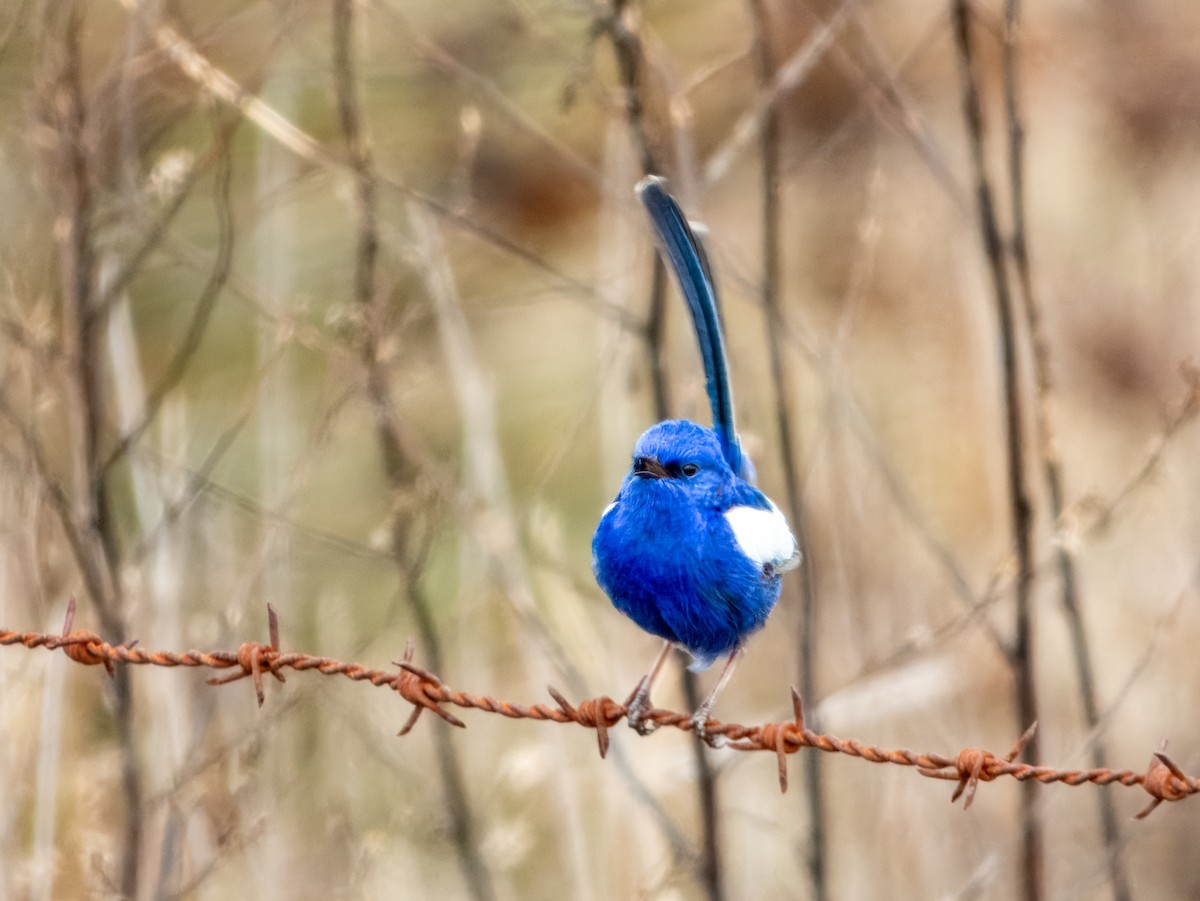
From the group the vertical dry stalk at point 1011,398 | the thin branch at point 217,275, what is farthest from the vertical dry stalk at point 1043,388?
the thin branch at point 217,275

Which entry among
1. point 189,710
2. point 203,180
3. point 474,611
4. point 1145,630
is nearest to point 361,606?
point 474,611

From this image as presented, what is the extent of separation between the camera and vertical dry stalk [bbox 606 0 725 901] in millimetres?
3670

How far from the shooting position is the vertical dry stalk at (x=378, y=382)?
4051 millimetres

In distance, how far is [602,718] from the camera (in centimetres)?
290

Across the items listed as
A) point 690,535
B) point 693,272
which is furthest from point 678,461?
point 693,272

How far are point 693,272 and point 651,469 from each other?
0.49 m

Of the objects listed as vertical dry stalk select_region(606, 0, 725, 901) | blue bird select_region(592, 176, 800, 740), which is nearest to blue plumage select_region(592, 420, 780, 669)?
blue bird select_region(592, 176, 800, 740)

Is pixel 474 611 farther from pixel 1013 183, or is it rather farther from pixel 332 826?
pixel 1013 183

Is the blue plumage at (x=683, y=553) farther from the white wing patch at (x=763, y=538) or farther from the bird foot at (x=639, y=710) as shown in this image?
the bird foot at (x=639, y=710)

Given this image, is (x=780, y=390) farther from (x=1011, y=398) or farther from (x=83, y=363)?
(x=83, y=363)

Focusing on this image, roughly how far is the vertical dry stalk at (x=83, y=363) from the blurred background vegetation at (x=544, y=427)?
0.05ft

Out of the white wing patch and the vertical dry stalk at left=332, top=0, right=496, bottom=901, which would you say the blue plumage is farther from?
the vertical dry stalk at left=332, top=0, right=496, bottom=901

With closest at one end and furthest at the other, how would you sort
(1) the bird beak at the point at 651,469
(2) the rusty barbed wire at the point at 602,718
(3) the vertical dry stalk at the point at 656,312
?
1. (2) the rusty barbed wire at the point at 602,718
2. (1) the bird beak at the point at 651,469
3. (3) the vertical dry stalk at the point at 656,312

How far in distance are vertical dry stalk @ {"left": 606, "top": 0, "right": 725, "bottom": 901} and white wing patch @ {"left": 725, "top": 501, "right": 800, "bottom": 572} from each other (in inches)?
27.0
